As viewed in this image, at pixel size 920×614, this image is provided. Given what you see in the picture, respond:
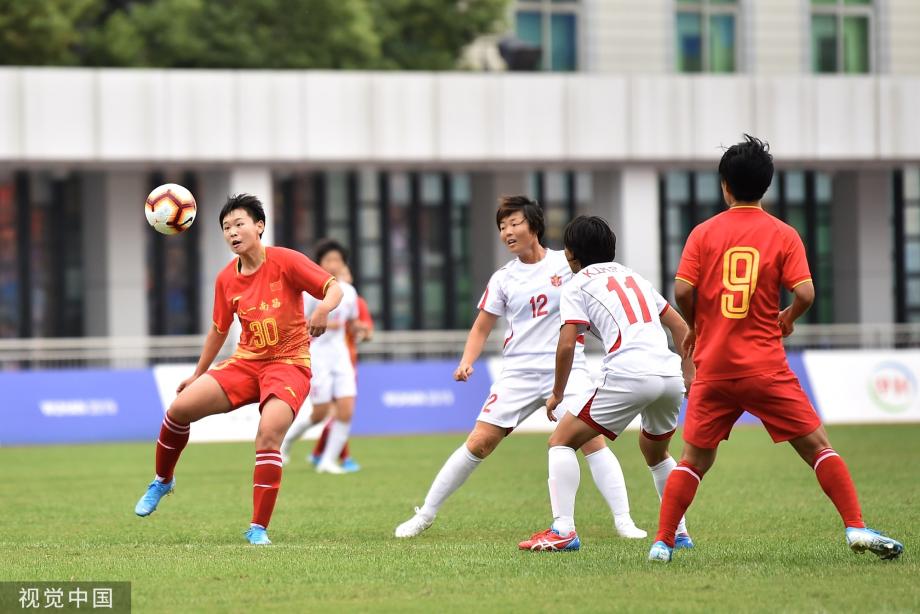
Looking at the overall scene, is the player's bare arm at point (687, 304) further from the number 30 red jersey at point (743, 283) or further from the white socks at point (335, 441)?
the white socks at point (335, 441)

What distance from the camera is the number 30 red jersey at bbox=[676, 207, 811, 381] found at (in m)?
8.12

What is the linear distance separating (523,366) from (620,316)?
1.33m

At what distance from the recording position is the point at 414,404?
2386 centimetres

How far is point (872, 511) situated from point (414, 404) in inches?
518

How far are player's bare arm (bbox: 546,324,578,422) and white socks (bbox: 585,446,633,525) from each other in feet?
3.65

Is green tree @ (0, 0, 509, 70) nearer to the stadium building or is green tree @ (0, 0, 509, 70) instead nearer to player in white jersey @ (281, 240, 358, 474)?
the stadium building

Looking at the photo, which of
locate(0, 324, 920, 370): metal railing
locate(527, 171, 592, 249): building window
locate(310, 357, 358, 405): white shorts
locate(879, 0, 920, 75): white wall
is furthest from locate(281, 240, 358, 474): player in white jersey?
locate(879, 0, 920, 75): white wall

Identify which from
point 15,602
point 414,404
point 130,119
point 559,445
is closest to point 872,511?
point 559,445

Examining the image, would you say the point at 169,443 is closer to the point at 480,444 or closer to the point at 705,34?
the point at 480,444

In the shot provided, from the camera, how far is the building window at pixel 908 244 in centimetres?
4222

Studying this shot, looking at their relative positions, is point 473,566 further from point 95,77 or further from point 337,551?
point 95,77

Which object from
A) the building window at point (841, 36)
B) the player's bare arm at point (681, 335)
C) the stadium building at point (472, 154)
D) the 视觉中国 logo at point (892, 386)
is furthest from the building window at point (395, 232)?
the player's bare arm at point (681, 335)

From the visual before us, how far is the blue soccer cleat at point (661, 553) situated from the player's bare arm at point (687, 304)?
3.75ft

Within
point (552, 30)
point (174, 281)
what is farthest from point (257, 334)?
point (174, 281)
